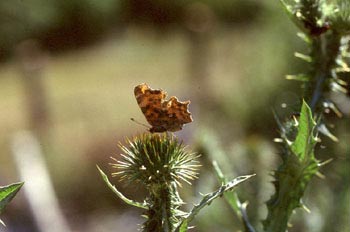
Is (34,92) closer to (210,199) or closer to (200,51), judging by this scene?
(200,51)

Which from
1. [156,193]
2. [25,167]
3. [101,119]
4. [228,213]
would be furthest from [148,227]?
[101,119]

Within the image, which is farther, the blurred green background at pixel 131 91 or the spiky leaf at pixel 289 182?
the blurred green background at pixel 131 91

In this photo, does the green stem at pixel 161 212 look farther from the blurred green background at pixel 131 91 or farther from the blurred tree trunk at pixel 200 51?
the blurred tree trunk at pixel 200 51

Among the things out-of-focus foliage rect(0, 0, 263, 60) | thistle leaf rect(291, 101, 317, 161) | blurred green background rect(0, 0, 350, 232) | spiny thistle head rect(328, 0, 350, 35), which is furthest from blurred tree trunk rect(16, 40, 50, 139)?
thistle leaf rect(291, 101, 317, 161)

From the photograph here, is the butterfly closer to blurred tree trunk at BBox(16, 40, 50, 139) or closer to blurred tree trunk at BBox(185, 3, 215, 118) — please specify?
blurred tree trunk at BBox(185, 3, 215, 118)

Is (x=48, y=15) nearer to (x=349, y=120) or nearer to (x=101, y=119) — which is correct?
(x=101, y=119)

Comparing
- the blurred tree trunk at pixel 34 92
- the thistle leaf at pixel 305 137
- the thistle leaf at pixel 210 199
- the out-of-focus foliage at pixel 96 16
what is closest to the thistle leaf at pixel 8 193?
the thistle leaf at pixel 210 199
